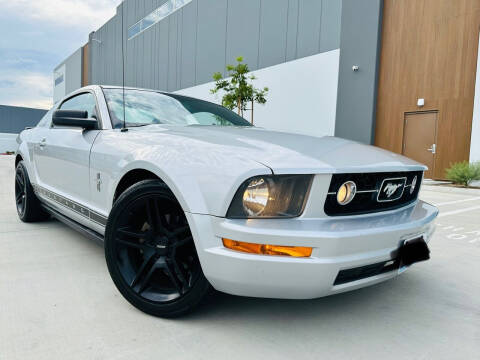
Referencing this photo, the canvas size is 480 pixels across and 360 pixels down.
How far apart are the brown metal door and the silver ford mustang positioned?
33.4 feet

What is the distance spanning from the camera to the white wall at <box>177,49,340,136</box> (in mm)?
13672

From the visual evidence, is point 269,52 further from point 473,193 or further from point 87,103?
point 87,103

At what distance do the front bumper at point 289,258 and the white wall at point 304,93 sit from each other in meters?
11.8

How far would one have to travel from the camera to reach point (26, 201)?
11.7 feet

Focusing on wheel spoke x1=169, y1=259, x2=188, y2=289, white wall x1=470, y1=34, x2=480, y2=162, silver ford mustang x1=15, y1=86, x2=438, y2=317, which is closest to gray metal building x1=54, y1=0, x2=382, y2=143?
white wall x1=470, y1=34, x2=480, y2=162

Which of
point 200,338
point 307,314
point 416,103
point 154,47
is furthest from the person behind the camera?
point 154,47

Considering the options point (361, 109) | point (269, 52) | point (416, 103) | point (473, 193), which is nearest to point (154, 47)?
point (269, 52)

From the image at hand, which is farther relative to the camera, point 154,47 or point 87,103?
point 154,47

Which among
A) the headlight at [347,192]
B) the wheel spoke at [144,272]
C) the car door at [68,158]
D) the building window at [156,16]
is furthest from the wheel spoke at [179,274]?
the building window at [156,16]

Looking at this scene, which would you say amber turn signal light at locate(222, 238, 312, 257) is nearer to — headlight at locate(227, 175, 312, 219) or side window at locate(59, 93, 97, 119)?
headlight at locate(227, 175, 312, 219)

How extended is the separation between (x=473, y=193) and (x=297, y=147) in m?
7.61

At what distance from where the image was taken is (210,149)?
1.66 meters

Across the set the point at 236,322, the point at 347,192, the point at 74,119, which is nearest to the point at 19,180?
the point at 74,119

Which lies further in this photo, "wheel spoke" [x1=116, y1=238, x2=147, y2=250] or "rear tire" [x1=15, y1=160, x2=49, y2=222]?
"rear tire" [x1=15, y1=160, x2=49, y2=222]
